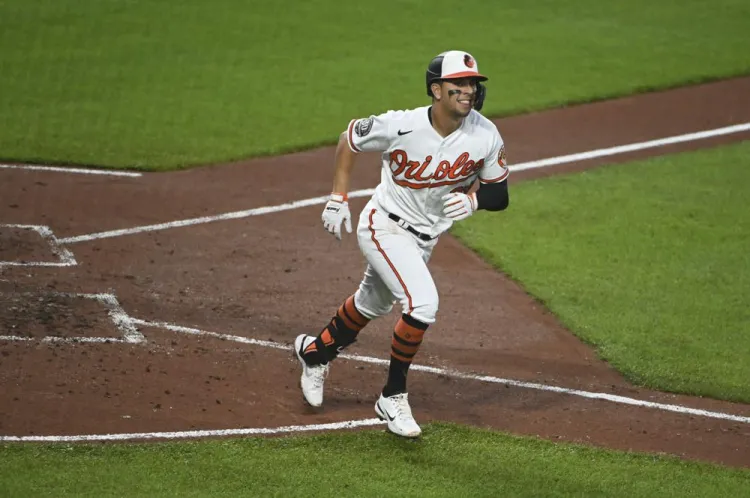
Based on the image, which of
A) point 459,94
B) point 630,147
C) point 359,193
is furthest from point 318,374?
point 630,147

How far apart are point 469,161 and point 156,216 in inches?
178

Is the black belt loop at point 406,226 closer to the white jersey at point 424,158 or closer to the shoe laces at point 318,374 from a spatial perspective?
the white jersey at point 424,158

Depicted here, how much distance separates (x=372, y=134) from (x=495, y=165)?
2.52 ft

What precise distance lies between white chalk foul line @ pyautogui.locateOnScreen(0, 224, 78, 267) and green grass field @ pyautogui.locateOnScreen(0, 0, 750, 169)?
2.06 metres

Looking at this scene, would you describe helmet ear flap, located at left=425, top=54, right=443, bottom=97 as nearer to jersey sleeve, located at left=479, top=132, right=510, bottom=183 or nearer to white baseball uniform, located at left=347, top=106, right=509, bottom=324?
white baseball uniform, located at left=347, top=106, right=509, bottom=324

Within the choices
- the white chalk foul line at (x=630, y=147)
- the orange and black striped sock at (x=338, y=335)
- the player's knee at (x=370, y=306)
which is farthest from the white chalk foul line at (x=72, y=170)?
the player's knee at (x=370, y=306)

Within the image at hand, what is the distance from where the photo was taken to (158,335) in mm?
8156

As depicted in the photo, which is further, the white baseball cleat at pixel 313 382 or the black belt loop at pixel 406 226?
the white baseball cleat at pixel 313 382

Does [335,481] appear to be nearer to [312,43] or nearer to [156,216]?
[156,216]

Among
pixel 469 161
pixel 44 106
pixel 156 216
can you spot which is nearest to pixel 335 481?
pixel 469 161

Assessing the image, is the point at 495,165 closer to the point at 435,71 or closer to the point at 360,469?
the point at 435,71

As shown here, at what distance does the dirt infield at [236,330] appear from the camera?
7141mm

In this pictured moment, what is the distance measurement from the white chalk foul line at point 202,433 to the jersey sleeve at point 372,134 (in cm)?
160

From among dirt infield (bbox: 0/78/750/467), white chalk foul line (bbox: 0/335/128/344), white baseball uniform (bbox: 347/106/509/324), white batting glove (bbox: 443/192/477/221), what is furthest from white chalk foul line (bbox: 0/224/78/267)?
white batting glove (bbox: 443/192/477/221)
